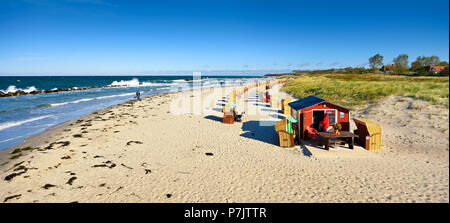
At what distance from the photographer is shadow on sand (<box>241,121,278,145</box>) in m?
11.9

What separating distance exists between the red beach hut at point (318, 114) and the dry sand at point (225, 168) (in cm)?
135

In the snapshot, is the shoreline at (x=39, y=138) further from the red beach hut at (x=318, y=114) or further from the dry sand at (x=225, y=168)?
the red beach hut at (x=318, y=114)

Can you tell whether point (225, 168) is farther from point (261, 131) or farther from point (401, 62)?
point (401, 62)

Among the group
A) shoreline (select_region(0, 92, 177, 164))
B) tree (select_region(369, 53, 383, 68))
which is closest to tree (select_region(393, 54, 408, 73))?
tree (select_region(369, 53, 383, 68))

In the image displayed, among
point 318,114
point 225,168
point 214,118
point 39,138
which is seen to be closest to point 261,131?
point 318,114

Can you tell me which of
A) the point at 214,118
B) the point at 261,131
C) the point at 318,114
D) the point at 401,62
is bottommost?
the point at 261,131

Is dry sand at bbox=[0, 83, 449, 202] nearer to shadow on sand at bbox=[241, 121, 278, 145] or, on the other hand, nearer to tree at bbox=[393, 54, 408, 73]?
shadow on sand at bbox=[241, 121, 278, 145]

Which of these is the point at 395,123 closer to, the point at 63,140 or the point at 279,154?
the point at 279,154

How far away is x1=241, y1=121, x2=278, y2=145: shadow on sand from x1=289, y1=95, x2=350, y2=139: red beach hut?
5.88 feet

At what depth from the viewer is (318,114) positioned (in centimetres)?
1087

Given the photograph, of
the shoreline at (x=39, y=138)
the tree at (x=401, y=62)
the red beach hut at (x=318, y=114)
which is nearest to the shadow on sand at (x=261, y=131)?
the red beach hut at (x=318, y=114)

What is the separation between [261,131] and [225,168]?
5.83m

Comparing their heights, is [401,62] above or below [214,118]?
above
